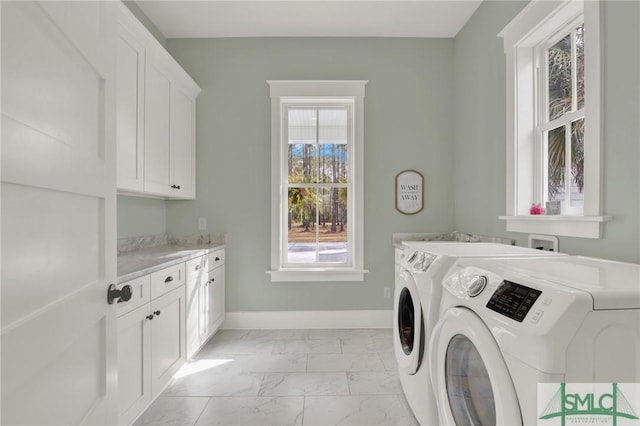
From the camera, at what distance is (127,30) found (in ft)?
6.51

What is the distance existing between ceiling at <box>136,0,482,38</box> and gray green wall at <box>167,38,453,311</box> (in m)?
0.11

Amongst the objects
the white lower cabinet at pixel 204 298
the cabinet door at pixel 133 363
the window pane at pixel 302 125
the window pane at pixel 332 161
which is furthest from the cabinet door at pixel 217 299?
the window pane at pixel 302 125

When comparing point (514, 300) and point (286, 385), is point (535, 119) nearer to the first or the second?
point (514, 300)

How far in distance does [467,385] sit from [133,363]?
1.59 meters

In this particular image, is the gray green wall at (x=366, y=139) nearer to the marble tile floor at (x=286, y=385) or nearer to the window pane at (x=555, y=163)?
the marble tile floor at (x=286, y=385)

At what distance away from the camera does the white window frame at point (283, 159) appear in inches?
126

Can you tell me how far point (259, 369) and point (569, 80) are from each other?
2780 millimetres

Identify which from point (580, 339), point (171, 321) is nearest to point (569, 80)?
point (580, 339)

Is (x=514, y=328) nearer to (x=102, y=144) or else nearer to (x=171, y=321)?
(x=102, y=144)

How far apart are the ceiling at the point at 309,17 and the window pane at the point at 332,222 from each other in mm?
1564

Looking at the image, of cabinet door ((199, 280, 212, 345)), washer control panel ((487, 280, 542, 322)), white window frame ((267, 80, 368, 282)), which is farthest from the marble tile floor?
washer control panel ((487, 280, 542, 322))

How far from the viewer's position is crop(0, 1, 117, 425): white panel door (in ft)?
1.83

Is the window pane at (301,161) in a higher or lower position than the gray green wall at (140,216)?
higher

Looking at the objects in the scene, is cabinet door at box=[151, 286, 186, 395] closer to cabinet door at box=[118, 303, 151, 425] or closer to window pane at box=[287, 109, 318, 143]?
cabinet door at box=[118, 303, 151, 425]
